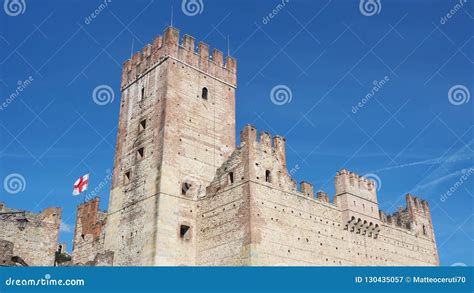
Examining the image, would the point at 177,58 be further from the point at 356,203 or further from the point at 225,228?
the point at 356,203

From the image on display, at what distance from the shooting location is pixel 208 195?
98.4ft

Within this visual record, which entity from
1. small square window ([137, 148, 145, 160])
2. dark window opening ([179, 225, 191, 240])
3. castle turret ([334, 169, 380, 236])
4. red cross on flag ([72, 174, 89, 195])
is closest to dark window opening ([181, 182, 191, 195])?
dark window opening ([179, 225, 191, 240])

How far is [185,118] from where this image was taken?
31594 millimetres

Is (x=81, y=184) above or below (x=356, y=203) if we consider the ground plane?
above

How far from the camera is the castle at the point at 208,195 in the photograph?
27.6 m

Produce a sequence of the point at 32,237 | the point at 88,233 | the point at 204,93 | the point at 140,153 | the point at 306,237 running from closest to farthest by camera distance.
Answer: the point at 306,237
the point at 32,237
the point at 140,153
the point at 204,93
the point at 88,233

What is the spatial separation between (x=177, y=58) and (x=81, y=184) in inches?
503

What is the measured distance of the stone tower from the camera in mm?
28484

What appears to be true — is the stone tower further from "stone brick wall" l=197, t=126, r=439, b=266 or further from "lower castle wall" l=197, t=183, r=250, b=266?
"stone brick wall" l=197, t=126, r=439, b=266

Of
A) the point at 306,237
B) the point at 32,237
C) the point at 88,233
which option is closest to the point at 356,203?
the point at 306,237

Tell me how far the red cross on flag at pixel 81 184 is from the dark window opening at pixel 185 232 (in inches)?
492

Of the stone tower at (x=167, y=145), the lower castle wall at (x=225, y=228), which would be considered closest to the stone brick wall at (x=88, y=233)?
the stone tower at (x=167, y=145)

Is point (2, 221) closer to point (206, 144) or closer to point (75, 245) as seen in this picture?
point (75, 245)
